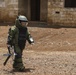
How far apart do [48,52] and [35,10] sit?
8764 millimetres

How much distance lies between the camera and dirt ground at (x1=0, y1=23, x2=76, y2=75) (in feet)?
30.1

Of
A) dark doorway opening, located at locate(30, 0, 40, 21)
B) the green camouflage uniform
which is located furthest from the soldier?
dark doorway opening, located at locate(30, 0, 40, 21)

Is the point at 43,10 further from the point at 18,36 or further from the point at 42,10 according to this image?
the point at 18,36

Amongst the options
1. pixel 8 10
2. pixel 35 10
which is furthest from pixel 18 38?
pixel 35 10

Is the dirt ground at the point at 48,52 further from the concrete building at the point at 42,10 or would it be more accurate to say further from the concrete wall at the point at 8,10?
the concrete wall at the point at 8,10

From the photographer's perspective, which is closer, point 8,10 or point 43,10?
point 8,10

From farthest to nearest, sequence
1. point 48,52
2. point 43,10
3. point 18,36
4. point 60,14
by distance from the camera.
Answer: point 43,10 < point 60,14 < point 48,52 < point 18,36

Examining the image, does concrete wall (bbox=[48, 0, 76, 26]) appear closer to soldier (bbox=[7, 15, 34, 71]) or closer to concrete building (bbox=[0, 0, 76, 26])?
concrete building (bbox=[0, 0, 76, 26])

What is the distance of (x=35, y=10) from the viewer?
22.0 meters

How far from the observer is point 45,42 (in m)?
15.8

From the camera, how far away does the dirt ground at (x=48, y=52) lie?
30.1 feet

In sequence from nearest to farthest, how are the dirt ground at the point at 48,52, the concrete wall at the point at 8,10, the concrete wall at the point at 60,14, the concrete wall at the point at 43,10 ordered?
the dirt ground at the point at 48,52
the concrete wall at the point at 60,14
the concrete wall at the point at 8,10
the concrete wall at the point at 43,10

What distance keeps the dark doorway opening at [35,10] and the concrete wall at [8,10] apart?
1470mm

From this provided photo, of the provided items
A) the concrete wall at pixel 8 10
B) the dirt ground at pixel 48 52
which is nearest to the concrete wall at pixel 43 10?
the dirt ground at pixel 48 52
